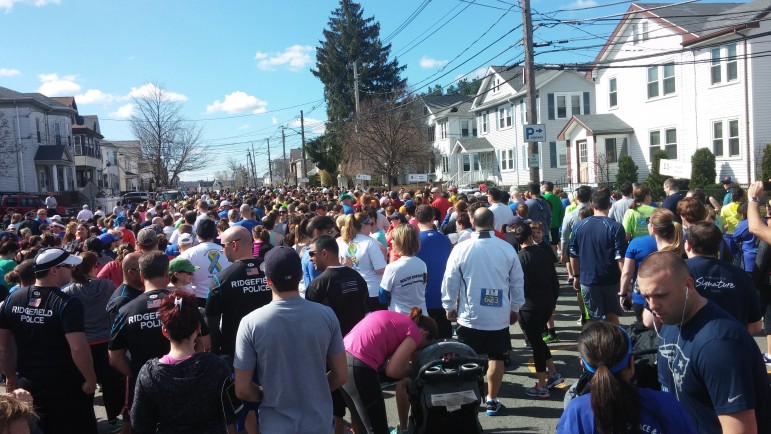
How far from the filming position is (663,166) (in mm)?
18453

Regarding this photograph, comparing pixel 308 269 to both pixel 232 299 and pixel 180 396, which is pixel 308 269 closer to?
pixel 232 299

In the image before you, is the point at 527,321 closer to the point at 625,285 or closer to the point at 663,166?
the point at 625,285

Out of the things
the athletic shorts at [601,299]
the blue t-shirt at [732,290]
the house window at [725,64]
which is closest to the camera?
the blue t-shirt at [732,290]

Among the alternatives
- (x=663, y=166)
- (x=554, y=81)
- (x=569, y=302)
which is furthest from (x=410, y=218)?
(x=554, y=81)

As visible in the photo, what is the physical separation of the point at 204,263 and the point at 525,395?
152 inches

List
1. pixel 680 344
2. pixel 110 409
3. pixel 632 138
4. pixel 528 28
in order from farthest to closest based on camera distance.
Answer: pixel 632 138
pixel 528 28
pixel 110 409
pixel 680 344

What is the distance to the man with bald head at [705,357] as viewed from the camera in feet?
8.20

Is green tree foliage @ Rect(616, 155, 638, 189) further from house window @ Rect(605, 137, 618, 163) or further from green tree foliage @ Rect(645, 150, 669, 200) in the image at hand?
house window @ Rect(605, 137, 618, 163)

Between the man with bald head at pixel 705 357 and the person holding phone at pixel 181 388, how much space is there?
2.38 metres

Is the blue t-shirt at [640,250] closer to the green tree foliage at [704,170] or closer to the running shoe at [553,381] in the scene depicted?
the running shoe at [553,381]

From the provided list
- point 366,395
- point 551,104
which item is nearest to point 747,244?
point 366,395

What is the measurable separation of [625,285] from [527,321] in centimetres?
113

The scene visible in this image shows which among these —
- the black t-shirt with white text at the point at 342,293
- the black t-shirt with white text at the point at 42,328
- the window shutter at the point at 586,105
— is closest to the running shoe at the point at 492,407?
the black t-shirt with white text at the point at 342,293

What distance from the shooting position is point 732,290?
3.94m
